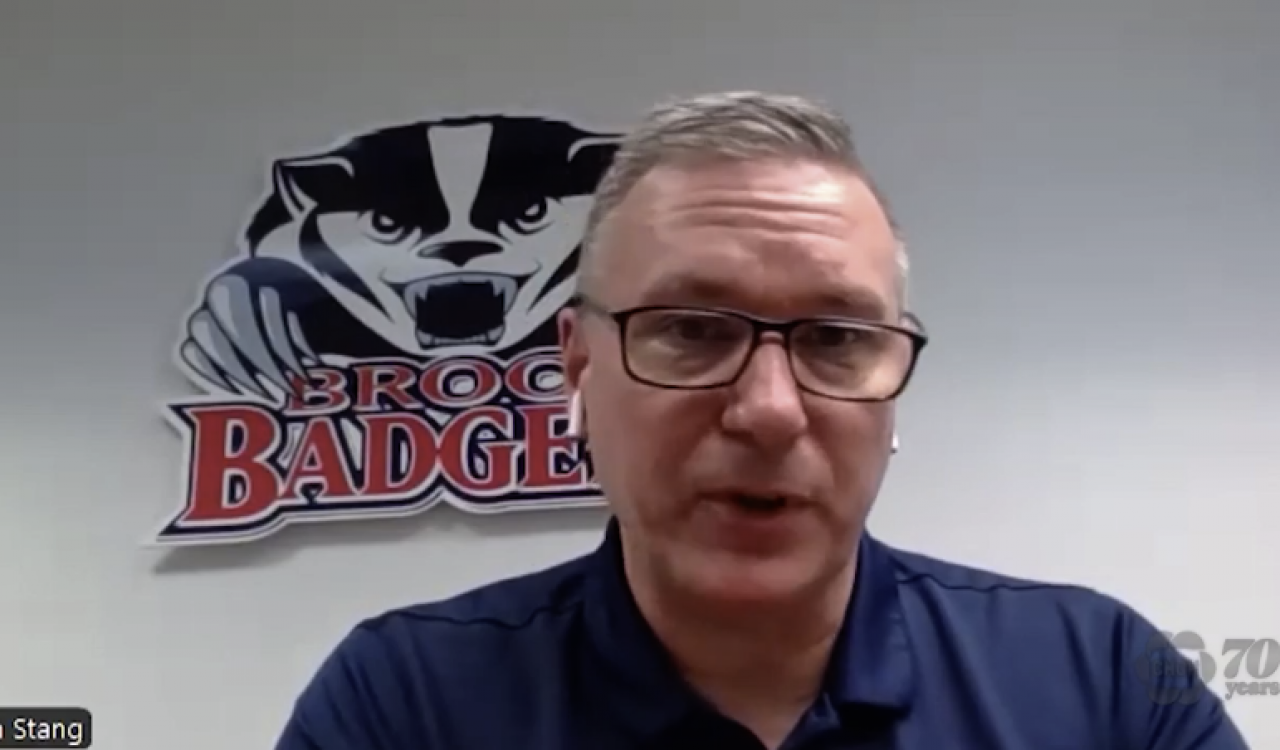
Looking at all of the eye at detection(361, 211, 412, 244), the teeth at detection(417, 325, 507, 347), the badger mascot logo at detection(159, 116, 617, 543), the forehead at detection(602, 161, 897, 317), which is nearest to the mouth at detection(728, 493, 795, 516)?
the forehead at detection(602, 161, 897, 317)

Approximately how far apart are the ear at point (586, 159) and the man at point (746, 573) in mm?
792

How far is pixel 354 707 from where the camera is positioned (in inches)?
31.4

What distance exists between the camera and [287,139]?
1.67 metres

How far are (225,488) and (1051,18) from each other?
1.35 m

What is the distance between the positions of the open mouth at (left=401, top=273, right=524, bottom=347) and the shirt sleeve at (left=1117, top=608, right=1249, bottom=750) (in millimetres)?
937

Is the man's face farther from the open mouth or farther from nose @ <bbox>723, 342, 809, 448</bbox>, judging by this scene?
the open mouth

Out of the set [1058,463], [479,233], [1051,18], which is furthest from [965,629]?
[1051,18]

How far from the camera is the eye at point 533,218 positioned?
161 centimetres

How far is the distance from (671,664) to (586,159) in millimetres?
979

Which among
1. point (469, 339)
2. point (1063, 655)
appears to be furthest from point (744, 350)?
point (469, 339)

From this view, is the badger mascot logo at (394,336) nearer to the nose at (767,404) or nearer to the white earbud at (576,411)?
the white earbud at (576,411)

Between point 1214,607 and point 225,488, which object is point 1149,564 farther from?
point 225,488

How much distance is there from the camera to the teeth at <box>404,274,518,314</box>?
5.21 ft
